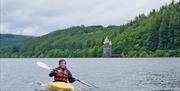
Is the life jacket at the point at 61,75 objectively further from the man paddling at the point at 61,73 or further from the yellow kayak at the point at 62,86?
the yellow kayak at the point at 62,86

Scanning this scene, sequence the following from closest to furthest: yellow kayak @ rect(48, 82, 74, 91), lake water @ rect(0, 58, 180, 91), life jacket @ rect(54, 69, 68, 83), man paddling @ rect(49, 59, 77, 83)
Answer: man paddling @ rect(49, 59, 77, 83) < life jacket @ rect(54, 69, 68, 83) < yellow kayak @ rect(48, 82, 74, 91) < lake water @ rect(0, 58, 180, 91)

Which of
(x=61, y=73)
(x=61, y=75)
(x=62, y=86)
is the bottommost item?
(x=62, y=86)

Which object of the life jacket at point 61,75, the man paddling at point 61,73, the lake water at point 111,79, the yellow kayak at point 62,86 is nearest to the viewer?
the man paddling at point 61,73

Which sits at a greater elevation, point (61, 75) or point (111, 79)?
point (61, 75)

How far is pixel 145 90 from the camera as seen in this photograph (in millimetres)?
55250

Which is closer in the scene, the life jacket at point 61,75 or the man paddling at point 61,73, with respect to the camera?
the man paddling at point 61,73

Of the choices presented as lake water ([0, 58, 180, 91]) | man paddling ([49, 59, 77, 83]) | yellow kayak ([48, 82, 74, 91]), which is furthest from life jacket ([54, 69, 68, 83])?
lake water ([0, 58, 180, 91])

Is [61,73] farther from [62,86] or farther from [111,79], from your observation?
[111,79]

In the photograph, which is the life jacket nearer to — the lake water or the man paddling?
the man paddling

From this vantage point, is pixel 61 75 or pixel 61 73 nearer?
pixel 61 73

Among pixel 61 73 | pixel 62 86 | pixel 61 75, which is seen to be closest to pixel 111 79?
pixel 62 86

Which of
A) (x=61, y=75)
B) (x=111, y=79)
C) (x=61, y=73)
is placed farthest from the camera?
(x=111, y=79)

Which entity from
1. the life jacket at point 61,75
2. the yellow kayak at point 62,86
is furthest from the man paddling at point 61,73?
the yellow kayak at point 62,86

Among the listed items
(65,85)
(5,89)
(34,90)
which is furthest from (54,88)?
(5,89)
